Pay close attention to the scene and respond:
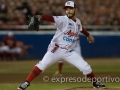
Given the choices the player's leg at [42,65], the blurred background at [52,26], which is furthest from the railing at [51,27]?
the player's leg at [42,65]

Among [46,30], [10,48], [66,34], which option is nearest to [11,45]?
[10,48]

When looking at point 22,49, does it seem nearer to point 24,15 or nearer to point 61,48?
point 24,15

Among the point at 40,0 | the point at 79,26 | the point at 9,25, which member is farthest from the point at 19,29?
the point at 79,26

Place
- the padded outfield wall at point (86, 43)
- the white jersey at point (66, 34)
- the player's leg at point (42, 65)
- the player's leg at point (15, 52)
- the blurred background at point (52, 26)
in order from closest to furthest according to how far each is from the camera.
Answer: the player's leg at point (42, 65) → the white jersey at point (66, 34) → the blurred background at point (52, 26) → the player's leg at point (15, 52) → the padded outfield wall at point (86, 43)

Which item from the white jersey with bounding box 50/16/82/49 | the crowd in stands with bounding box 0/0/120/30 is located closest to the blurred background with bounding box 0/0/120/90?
the crowd in stands with bounding box 0/0/120/30

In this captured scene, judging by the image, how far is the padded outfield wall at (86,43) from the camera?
64.9ft

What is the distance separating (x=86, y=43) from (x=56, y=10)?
275 cm

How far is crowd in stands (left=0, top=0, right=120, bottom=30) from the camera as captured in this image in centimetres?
1866

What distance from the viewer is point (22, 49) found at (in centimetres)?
1958

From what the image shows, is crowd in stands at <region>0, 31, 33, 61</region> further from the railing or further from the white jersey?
the white jersey

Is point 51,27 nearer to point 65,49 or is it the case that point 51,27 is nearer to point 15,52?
point 15,52

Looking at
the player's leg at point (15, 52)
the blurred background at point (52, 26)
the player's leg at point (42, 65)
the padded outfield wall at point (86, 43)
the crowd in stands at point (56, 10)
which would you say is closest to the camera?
the player's leg at point (42, 65)

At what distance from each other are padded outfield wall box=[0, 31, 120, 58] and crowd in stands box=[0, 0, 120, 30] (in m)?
0.72

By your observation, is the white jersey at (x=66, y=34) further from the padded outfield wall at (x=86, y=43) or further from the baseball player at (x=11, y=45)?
the padded outfield wall at (x=86, y=43)
